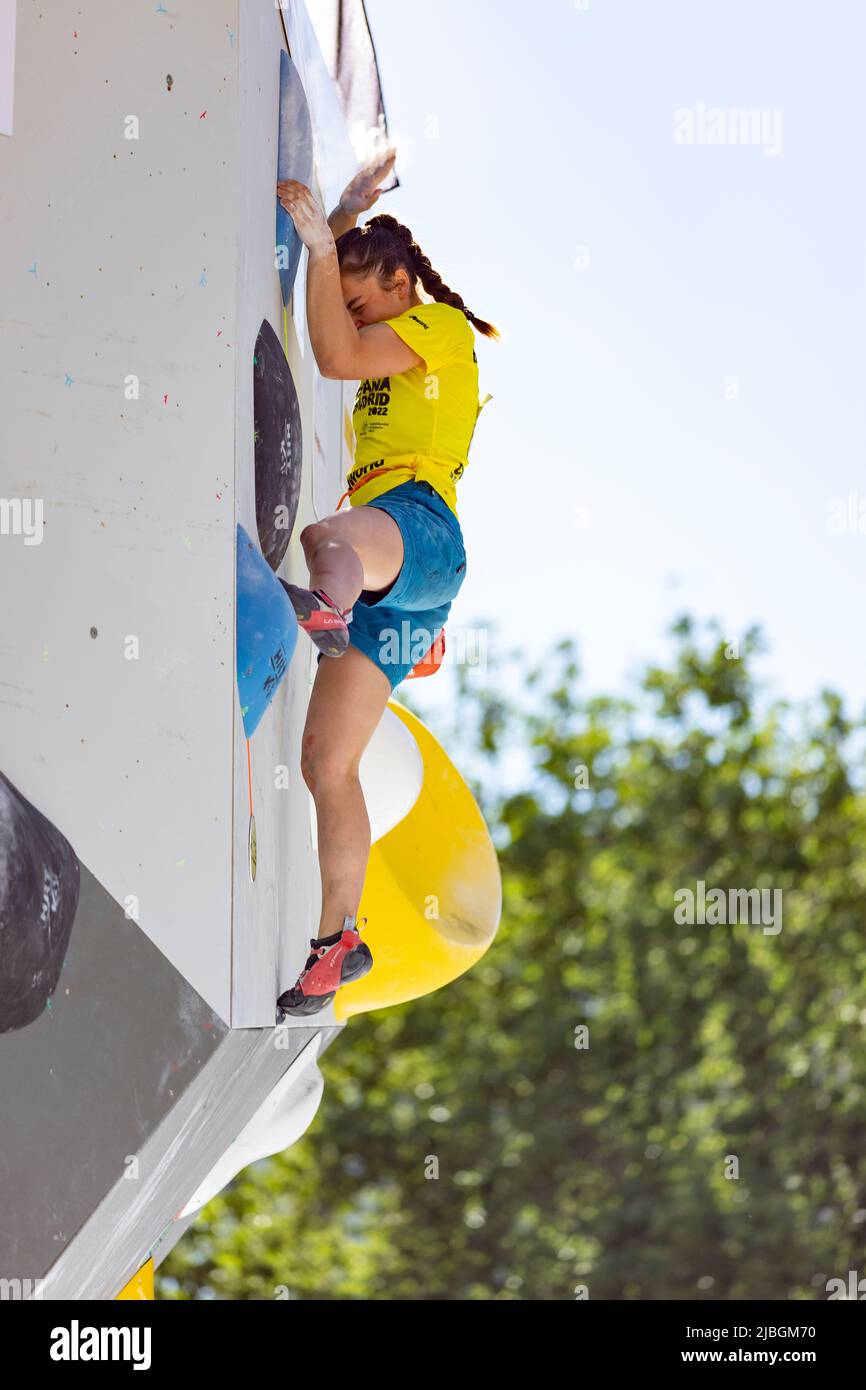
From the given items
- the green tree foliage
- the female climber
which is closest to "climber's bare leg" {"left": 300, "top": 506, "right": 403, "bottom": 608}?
the female climber

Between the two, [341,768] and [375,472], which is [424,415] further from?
[341,768]

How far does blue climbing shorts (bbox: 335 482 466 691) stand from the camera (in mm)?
3016

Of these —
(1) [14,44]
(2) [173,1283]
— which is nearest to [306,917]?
(1) [14,44]

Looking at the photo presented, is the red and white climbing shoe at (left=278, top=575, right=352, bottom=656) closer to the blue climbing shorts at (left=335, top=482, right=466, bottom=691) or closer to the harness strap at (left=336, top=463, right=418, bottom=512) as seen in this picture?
the blue climbing shorts at (left=335, top=482, right=466, bottom=691)

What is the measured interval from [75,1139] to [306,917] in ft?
4.05

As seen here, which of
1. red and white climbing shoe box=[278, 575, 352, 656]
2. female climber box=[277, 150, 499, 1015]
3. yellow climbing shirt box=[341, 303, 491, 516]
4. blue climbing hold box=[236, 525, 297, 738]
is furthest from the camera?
yellow climbing shirt box=[341, 303, 491, 516]

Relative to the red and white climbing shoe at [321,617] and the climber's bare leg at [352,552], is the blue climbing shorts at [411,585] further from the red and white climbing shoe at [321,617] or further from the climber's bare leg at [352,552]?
the red and white climbing shoe at [321,617]

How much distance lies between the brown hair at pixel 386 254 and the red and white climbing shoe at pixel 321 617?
84 cm

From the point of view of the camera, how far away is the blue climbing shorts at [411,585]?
3.02 metres

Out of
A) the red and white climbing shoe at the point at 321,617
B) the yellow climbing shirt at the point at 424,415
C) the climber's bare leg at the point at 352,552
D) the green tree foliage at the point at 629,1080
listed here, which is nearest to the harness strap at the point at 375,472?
the yellow climbing shirt at the point at 424,415

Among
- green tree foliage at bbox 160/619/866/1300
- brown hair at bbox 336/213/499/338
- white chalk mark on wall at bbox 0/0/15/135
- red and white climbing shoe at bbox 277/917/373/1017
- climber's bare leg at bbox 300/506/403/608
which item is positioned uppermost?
white chalk mark on wall at bbox 0/0/15/135

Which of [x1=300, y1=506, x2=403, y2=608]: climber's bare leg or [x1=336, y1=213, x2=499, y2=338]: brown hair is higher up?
[x1=336, y1=213, x2=499, y2=338]: brown hair

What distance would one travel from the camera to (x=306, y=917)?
136 inches
